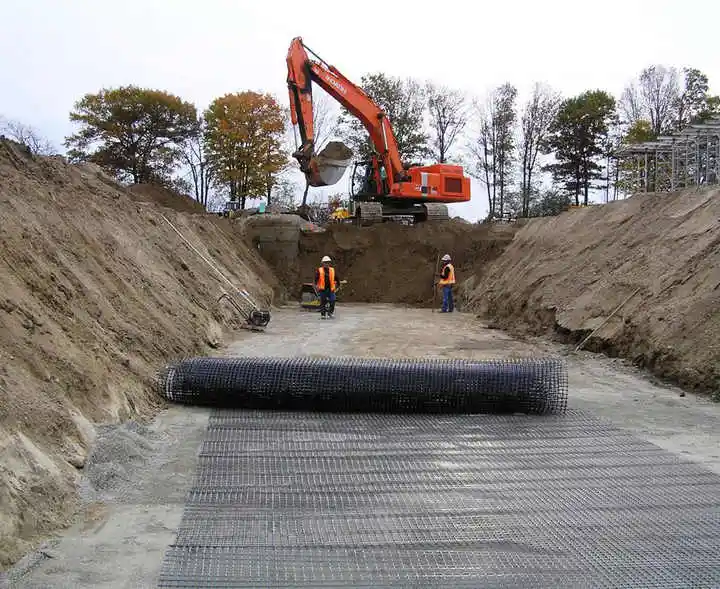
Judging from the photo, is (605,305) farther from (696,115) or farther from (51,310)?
(696,115)

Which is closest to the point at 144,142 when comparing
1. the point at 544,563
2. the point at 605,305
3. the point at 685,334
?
the point at 605,305

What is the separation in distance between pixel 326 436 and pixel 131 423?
71.9 inches

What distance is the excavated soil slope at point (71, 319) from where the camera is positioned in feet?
13.9

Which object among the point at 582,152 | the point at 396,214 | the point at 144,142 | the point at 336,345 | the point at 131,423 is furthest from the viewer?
the point at 582,152

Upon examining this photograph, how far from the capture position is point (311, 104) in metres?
21.6

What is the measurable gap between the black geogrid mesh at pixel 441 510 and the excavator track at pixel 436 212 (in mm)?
20798

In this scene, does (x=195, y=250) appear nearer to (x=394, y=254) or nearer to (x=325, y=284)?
(x=325, y=284)

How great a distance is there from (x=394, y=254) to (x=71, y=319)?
1961cm

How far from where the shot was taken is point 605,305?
12.5 meters

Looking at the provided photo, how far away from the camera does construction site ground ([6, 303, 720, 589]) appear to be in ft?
11.5

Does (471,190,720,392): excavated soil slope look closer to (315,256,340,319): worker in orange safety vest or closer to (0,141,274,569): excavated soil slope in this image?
(315,256,340,319): worker in orange safety vest

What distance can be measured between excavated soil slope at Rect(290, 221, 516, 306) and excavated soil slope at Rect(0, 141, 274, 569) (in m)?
10.8

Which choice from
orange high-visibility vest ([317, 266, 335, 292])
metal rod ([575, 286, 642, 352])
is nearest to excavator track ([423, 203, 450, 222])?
orange high-visibility vest ([317, 266, 335, 292])

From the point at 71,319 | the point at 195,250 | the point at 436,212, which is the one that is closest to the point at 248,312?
the point at 195,250
